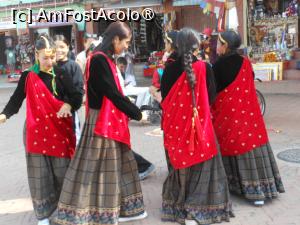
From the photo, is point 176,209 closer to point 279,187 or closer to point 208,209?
point 208,209

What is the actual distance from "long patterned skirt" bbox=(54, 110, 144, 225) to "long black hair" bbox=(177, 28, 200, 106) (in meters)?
0.78

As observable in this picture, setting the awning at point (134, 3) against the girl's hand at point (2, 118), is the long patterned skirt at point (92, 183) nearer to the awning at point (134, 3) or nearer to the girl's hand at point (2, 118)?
the girl's hand at point (2, 118)

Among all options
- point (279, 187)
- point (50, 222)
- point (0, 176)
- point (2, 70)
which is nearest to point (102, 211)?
point (50, 222)

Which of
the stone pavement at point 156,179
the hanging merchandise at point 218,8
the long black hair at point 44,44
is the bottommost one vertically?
the stone pavement at point 156,179

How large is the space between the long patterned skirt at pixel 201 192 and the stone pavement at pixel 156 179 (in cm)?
21

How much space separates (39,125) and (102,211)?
868mm

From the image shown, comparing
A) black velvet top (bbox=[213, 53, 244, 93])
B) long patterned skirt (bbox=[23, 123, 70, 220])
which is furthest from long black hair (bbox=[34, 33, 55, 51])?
black velvet top (bbox=[213, 53, 244, 93])

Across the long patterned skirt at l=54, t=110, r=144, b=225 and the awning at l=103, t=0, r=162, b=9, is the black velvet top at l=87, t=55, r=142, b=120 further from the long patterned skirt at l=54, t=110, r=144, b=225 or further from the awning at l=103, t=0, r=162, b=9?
the awning at l=103, t=0, r=162, b=9

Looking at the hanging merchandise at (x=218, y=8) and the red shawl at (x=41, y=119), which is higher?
the hanging merchandise at (x=218, y=8)

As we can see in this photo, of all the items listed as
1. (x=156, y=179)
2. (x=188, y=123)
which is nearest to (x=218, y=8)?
(x=156, y=179)

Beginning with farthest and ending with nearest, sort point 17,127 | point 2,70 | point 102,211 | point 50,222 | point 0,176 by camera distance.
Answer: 1. point 2,70
2. point 17,127
3. point 0,176
4. point 50,222
5. point 102,211

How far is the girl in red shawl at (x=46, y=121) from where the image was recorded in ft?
12.5

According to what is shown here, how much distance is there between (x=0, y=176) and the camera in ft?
18.9

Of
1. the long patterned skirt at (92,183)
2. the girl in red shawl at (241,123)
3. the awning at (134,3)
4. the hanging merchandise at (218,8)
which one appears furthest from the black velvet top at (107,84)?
the awning at (134,3)
